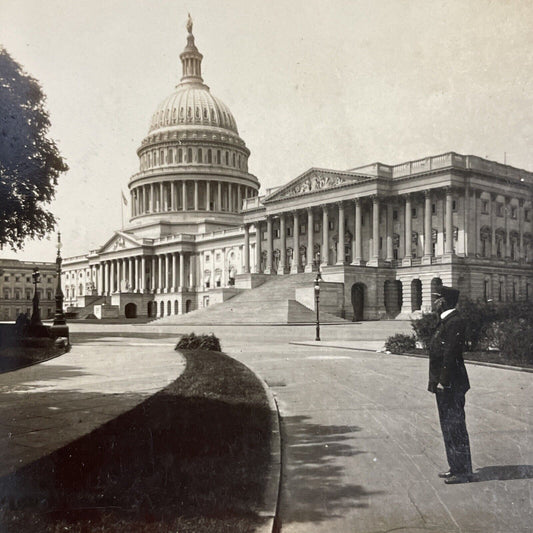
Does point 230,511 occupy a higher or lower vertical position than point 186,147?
lower

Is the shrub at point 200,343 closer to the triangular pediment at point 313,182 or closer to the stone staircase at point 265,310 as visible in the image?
the stone staircase at point 265,310

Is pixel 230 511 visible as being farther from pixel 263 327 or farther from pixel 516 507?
pixel 263 327

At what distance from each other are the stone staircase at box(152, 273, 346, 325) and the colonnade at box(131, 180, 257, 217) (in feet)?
164

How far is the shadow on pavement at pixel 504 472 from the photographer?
829cm

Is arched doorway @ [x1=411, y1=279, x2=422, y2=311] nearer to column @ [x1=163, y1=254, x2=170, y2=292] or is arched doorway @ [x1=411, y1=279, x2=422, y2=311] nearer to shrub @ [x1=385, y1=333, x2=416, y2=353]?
shrub @ [x1=385, y1=333, x2=416, y2=353]

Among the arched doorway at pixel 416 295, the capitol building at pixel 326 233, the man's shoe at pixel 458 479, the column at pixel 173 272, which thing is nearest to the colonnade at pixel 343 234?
the capitol building at pixel 326 233

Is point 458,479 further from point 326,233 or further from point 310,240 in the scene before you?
point 310,240

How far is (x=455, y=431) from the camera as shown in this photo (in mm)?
8406

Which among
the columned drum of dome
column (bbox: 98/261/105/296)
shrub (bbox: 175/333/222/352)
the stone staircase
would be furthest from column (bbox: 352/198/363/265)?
column (bbox: 98/261/105/296)

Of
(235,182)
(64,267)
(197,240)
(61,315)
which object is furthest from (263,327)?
(64,267)

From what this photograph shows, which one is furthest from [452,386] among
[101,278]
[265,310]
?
[101,278]

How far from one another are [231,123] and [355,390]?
122219mm

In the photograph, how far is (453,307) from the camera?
8.75m

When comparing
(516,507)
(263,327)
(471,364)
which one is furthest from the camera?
(263,327)
